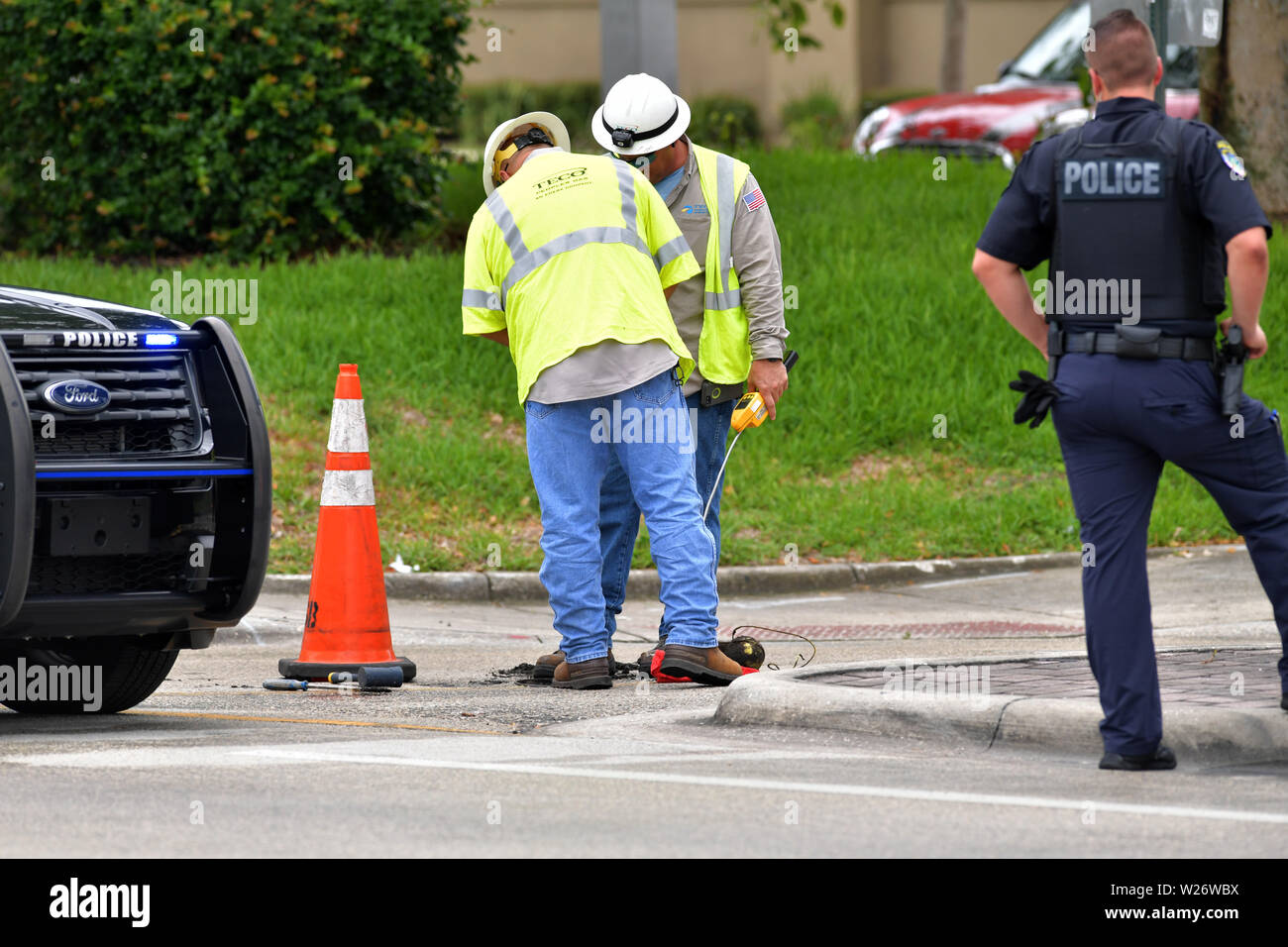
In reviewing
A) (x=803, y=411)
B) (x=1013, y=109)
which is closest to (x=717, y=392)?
(x=803, y=411)

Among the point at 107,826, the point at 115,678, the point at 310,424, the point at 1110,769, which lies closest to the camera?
the point at 107,826

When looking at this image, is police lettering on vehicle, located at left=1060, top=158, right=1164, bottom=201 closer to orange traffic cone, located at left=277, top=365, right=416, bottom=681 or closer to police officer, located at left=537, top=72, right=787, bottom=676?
police officer, located at left=537, top=72, right=787, bottom=676

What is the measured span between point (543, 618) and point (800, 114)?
20.6m

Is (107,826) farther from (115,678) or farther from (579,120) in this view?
(579,120)

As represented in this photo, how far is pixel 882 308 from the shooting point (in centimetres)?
1376

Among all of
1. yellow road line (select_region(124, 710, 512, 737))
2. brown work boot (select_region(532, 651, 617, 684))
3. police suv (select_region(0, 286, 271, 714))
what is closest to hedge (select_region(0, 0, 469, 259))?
brown work boot (select_region(532, 651, 617, 684))

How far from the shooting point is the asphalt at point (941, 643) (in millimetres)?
5816

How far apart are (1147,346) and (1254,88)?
1096 centimetres

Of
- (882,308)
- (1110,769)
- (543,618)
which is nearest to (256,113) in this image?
(882,308)

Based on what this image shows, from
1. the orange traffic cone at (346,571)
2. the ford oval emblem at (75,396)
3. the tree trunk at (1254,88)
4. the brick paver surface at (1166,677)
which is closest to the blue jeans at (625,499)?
the orange traffic cone at (346,571)

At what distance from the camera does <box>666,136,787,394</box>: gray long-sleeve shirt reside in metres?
7.41

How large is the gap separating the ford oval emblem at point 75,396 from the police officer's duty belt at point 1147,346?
8.51ft

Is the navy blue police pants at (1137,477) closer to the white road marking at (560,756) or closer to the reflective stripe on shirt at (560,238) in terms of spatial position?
the white road marking at (560,756)

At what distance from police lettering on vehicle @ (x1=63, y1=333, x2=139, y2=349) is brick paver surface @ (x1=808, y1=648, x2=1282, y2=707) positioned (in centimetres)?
220
